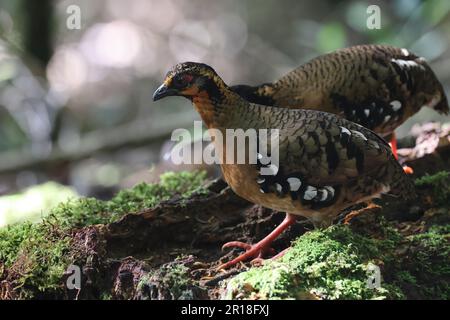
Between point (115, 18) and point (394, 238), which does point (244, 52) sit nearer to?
point (115, 18)

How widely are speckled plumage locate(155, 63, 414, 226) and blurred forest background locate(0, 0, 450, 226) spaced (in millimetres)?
2370

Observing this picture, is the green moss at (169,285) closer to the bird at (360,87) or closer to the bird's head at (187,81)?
the bird's head at (187,81)

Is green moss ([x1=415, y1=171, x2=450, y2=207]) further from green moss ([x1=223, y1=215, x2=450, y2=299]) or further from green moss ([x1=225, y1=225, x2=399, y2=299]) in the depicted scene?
green moss ([x1=225, y1=225, x2=399, y2=299])

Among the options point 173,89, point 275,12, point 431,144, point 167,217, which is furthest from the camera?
point 275,12

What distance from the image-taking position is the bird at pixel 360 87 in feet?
16.4

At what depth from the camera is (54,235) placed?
12.4ft

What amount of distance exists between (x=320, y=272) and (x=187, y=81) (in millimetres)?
1423

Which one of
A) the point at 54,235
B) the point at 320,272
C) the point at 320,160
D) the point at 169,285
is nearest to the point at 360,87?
the point at 320,160

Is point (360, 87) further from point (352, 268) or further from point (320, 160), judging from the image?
point (352, 268)

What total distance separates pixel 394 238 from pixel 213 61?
8.40m

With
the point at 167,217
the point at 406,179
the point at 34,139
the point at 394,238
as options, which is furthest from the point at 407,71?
the point at 34,139

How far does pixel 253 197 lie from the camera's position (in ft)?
12.6

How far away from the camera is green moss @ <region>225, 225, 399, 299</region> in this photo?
311 cm

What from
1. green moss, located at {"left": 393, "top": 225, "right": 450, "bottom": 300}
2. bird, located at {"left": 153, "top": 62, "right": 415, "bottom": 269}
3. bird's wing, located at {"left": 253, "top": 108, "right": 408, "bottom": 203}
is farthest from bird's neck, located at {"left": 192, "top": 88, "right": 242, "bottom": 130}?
green moss, located at {"left": 393, "top": 225, "right": 450, "bottom": 300}
